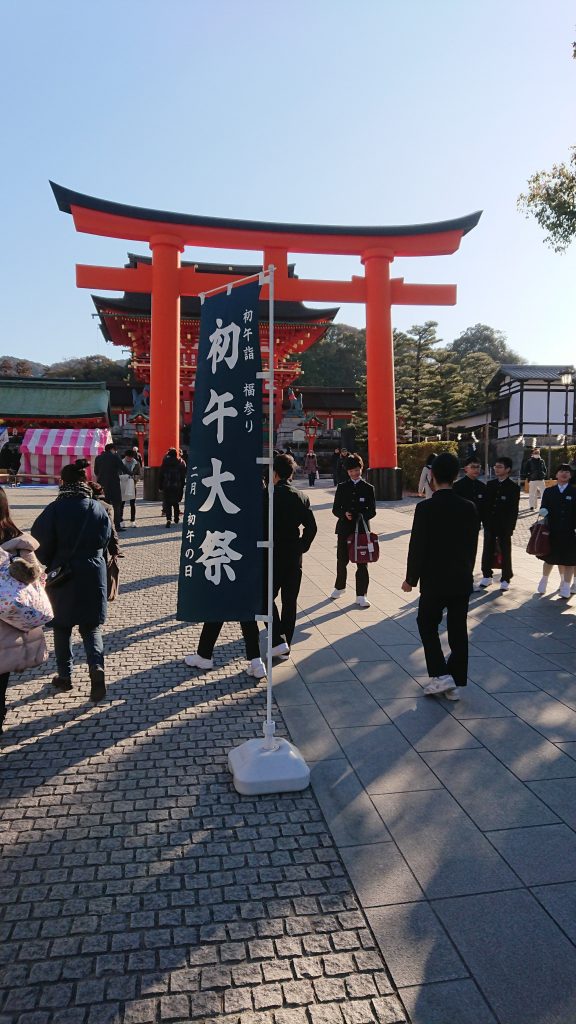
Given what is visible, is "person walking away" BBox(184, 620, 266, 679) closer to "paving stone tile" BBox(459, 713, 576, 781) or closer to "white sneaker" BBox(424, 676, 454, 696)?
"white sneaker" BBox(424, 676, 454, 696)

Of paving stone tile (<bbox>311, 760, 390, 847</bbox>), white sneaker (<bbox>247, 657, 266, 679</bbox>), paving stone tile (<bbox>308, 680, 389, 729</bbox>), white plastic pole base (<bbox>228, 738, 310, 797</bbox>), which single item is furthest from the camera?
white sneaker (<bbox>247, 657, 266, 679</bbox>)

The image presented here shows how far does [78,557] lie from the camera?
173 inches

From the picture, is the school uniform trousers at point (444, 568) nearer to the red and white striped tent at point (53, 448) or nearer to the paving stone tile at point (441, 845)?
the paving stone tile at point (441, 845)

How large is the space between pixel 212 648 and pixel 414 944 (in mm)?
3159

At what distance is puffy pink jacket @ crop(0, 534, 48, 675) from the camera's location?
3.54 meters

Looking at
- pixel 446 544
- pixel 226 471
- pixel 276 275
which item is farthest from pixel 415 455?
pixel 226 471

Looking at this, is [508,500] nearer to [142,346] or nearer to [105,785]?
[105,785]

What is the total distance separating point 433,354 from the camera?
3095cm

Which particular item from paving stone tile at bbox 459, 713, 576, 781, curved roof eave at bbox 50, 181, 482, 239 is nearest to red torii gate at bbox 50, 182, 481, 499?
curved roof eave at bbox 50, 181, 482, 239

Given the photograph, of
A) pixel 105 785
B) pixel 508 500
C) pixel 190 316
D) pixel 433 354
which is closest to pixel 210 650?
pixel 105 785

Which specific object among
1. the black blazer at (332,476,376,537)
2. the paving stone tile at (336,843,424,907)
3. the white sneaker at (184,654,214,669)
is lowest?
A: the paving stone tile at (336,843,424,907)

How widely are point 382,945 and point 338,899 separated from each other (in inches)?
10.8

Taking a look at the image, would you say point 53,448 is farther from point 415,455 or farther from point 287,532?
point 287,532

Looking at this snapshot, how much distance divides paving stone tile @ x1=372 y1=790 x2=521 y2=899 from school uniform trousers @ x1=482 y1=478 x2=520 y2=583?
4.97 metres
